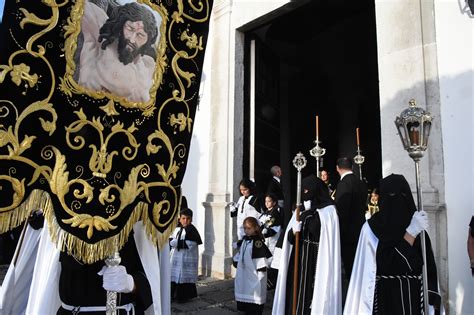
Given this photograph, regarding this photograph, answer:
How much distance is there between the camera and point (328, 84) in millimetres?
13586

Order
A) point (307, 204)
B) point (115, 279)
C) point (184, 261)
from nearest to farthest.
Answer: point (115, 279)
point (307, 204)
point (184, 261)

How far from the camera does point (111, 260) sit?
2.04m

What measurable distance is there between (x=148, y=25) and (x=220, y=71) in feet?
20.1

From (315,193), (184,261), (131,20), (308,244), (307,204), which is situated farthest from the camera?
(184,261)

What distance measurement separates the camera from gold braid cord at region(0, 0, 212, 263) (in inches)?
68.4

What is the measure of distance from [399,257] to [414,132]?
Result: 1.09 m

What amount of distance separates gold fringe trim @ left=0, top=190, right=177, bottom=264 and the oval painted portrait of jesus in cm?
59

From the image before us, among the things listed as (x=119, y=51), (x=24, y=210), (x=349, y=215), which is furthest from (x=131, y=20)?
(x=349, y=215)

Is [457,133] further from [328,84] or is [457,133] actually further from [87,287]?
[328,84]

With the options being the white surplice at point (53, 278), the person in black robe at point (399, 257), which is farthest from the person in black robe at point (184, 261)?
the person in black robe at point (399, 257)

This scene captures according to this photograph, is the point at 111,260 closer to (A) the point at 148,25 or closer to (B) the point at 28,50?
(B) the point at 28,50

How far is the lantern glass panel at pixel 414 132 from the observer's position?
3301 millimetres

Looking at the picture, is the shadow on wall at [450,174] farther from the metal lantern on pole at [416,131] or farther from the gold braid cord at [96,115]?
the gold braid cord at [96,115]

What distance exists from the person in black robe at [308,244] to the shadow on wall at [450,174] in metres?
1.39
